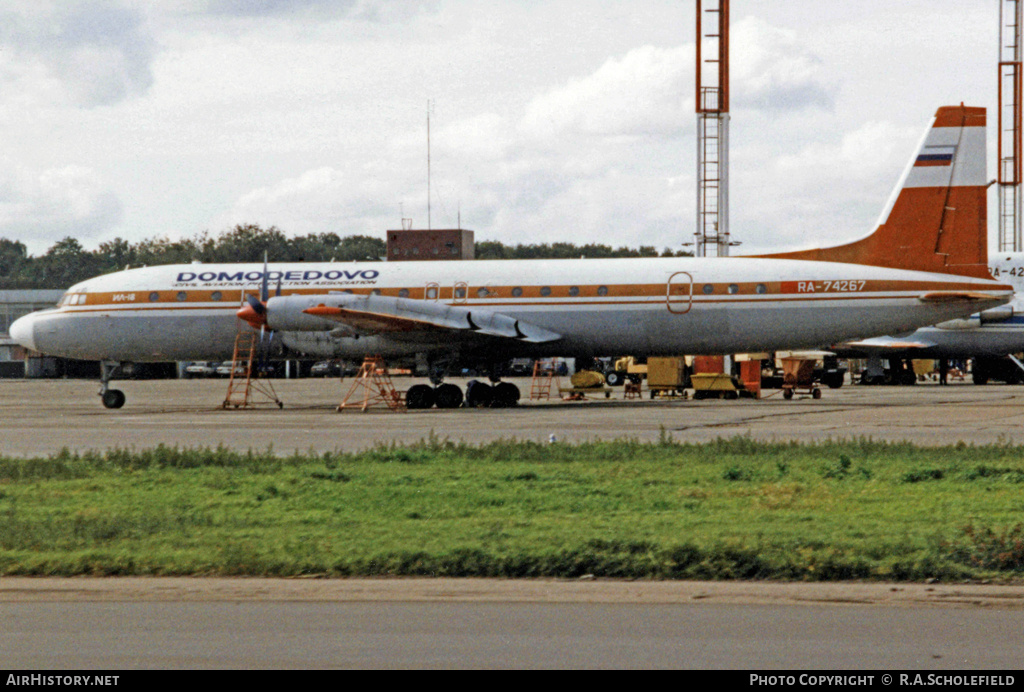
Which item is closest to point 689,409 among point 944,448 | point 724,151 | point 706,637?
point 944,448

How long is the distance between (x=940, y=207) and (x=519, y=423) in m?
14.6

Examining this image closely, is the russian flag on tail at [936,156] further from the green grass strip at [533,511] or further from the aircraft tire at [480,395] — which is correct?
the green grass strip at [533,511]

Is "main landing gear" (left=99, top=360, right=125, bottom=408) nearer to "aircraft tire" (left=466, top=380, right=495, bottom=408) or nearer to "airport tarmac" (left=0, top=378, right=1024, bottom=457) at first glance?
"airport tarmac" (left=0, top=378, right=1024, bottom=457)

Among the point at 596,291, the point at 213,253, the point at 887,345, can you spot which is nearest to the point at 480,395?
the point at 596,291

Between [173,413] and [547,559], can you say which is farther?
[173,413]

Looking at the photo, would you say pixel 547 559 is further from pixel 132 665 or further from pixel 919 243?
pixel 919 243

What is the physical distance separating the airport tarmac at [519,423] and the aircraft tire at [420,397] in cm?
111

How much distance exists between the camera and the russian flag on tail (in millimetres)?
31391

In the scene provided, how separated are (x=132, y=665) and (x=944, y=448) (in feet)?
47.5

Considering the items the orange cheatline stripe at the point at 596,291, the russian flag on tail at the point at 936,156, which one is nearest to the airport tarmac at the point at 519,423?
the orange cheatline stripe at the point at 596,291

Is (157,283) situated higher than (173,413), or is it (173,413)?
(157,283)

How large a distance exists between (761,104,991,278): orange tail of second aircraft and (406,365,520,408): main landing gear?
10.8 metres

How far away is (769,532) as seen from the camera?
1015 cm
